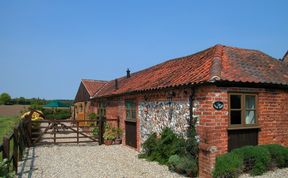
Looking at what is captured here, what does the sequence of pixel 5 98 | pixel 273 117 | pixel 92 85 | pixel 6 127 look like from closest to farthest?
pixel 273 117
pixel 6 127
pixel 92 85
pixel 5 98

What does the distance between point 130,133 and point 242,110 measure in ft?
22.8

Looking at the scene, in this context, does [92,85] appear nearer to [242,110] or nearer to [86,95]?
[86,95]

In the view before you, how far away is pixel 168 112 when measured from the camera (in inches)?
408

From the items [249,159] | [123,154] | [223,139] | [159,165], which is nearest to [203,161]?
[223,139]

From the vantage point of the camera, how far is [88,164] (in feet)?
33.8

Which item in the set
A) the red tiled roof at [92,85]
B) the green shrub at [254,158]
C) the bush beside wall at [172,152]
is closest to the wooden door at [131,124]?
the bush beside wall at [172,152]

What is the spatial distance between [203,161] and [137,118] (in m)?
5.55

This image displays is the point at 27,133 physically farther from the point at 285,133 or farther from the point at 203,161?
the point at 285,133

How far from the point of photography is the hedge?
7.44 m

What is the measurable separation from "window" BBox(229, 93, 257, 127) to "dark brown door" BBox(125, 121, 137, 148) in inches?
242

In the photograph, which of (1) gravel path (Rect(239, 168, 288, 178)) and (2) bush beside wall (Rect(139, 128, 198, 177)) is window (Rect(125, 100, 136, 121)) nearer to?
(2) bush beside wall (Rect(139, 128, 198, 177))

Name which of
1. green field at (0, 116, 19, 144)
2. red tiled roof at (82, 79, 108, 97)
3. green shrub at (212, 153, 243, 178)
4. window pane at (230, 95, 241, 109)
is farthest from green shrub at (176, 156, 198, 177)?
red tiled roof at (82, 79, 108, 97)

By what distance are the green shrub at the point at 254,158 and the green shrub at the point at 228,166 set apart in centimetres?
38

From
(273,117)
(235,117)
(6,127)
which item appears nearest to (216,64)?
(235,117)
